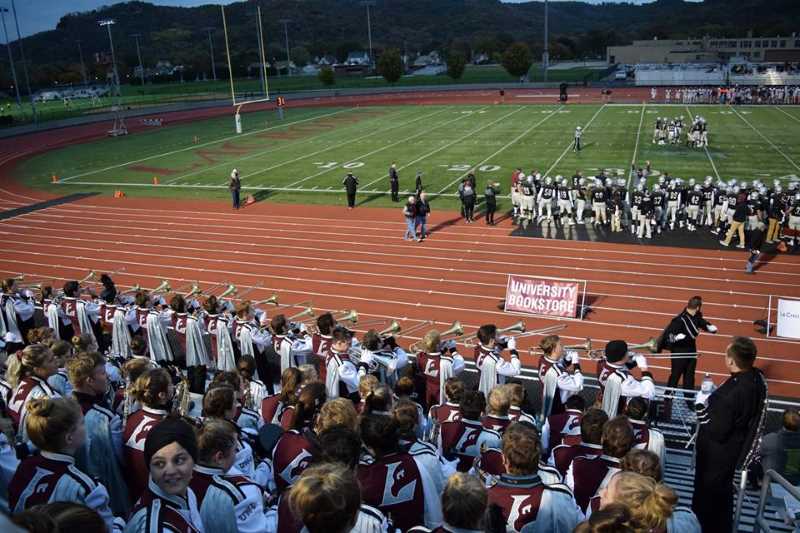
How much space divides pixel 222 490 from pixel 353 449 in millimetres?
814

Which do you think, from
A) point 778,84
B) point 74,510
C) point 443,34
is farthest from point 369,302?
point 443,34

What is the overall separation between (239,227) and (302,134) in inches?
808

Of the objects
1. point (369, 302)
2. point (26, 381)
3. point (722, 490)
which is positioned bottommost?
point (369, 302)

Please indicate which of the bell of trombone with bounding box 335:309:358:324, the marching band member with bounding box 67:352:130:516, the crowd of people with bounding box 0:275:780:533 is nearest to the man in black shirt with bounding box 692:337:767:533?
the crowd of people with bounding box 0:275:780:533

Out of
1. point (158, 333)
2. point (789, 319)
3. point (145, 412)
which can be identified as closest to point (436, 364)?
point (145, 412)

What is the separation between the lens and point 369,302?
15.0m

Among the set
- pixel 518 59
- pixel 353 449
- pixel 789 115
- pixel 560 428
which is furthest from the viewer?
pixel 518 59

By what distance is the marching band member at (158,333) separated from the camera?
1041 cm

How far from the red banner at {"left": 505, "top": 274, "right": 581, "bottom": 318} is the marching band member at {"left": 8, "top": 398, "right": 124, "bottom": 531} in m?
10.2

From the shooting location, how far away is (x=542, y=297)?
43.5ft

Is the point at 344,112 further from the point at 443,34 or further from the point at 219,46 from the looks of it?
the point at 443,34

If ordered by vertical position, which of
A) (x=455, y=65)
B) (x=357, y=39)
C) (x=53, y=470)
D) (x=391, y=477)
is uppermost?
(x=357, y=39)

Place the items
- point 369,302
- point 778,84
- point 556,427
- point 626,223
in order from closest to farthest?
1. point 556,427
2. point 369,302
3. point 626,223
4. point 778,84

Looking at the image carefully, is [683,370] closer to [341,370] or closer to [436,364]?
[436,364]
